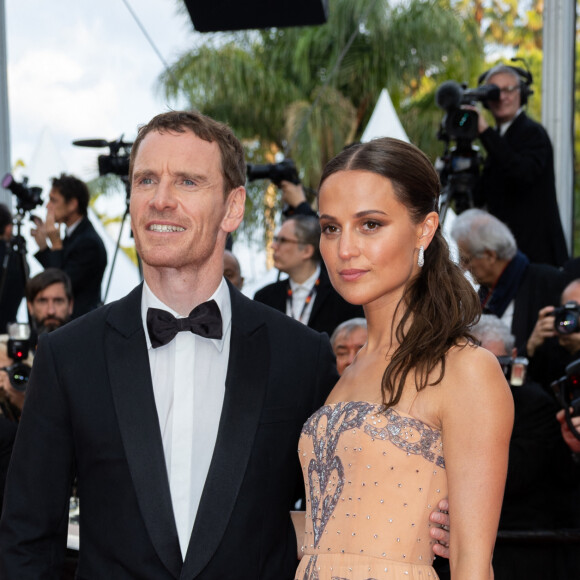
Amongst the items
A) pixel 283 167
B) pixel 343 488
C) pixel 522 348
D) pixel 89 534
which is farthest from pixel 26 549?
pixel 283 167

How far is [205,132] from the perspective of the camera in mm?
2000

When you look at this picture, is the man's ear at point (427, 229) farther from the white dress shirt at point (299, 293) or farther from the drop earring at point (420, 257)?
the white dress shirt at point (299, 293)

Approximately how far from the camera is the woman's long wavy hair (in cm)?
192

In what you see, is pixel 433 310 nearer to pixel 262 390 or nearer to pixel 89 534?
pixel 262 390

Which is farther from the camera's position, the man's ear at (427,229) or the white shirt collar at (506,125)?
the white shirt collar at (506,125)

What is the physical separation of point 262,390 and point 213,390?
10 centimetres

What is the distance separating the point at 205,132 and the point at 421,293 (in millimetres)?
567

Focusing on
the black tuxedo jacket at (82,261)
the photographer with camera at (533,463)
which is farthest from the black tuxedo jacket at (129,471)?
the black tuxedo jacket at (82,261)

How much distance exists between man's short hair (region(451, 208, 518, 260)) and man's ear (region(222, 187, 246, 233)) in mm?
2378

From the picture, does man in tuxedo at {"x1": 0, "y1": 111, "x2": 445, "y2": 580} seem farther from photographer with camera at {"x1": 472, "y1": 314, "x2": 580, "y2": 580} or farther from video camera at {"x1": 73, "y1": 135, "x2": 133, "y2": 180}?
video camera at {"x1": 73, "y1": 135, "x2": 133, "y2": 180}

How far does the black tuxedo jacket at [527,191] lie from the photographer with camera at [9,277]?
2.83 meters

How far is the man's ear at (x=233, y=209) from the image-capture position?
6.70 ft

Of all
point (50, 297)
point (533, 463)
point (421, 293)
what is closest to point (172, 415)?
point (421, 293)

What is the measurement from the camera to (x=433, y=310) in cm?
200
